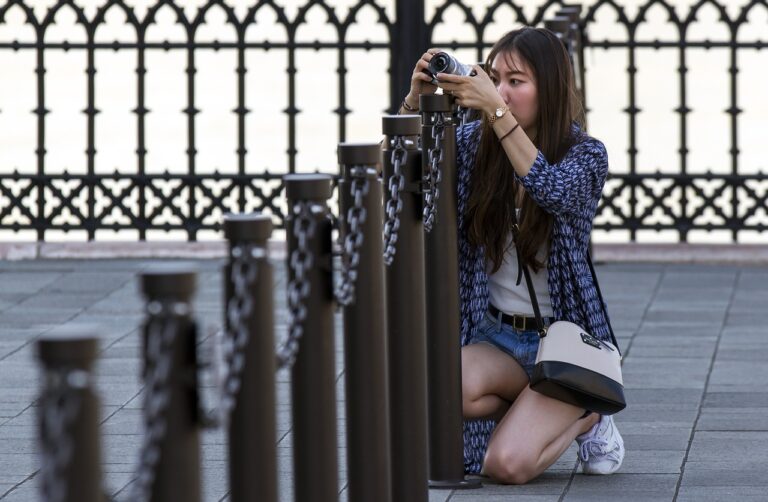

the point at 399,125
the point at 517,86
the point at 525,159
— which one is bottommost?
the point at 525,159

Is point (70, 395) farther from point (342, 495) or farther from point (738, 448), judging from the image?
point (738, 448)

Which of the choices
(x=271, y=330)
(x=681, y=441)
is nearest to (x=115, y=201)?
(x=681, y=441)

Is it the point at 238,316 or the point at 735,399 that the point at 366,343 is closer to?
the point at 238,316

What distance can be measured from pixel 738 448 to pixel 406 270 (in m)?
1.56

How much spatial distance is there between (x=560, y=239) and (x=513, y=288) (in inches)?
10.0

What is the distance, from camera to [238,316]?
3.25 metres

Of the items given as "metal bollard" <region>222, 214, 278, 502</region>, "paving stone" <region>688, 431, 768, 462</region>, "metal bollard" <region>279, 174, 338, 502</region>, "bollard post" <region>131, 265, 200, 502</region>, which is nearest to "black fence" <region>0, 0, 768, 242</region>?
"paving stone" <region>688, 431, 768, 462</region>

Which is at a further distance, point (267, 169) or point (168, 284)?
point (267, 169)

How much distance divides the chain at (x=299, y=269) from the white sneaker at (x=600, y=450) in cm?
181

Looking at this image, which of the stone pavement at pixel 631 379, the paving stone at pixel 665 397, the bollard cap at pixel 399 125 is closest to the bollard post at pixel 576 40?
the stone pavement at pixel 631 379

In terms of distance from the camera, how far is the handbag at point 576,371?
5.04 m

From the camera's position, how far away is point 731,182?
31.3 feet

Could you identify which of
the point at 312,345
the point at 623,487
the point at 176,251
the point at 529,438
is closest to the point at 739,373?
the point at 623,487

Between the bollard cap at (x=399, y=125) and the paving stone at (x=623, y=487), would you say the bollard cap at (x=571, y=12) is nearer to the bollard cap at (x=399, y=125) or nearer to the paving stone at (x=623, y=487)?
the paving stone at (x=623, y=487)
